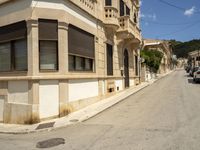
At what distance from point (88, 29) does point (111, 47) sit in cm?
436

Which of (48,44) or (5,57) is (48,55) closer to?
(48,44)

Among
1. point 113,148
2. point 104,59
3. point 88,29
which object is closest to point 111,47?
point 104,59

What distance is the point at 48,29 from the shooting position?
10578 millimetres

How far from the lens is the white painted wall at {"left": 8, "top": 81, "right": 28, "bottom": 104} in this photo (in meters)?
10.3

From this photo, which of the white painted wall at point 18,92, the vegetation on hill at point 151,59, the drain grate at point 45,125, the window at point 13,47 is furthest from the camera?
the vegetation on hill at point 151,59

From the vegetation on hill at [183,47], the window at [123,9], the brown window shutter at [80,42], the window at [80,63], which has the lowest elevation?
the window at [80,63]

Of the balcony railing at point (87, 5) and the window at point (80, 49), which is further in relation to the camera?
the balcony railing at point (87, 5)

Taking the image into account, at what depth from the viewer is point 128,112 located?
→ 36.5 feet

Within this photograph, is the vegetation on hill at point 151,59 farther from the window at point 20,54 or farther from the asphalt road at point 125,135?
the asphalt road at point 125,135

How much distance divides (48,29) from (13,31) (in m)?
1.70

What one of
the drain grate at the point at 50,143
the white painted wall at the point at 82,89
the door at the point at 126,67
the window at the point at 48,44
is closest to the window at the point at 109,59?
the white painted wall at the point at 82,89

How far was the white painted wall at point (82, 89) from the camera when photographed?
11641mm

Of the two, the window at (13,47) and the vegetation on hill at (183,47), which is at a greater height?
the vegetation on hill at (183,47)

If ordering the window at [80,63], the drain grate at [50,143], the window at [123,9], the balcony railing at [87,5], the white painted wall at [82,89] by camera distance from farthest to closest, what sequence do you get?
1. the window at [123,9]
2. the balcony railing at [87,5]
3. the window at [80,63]
4. the white painted wall at [82,89]
5. the drain grate at [50,143]
